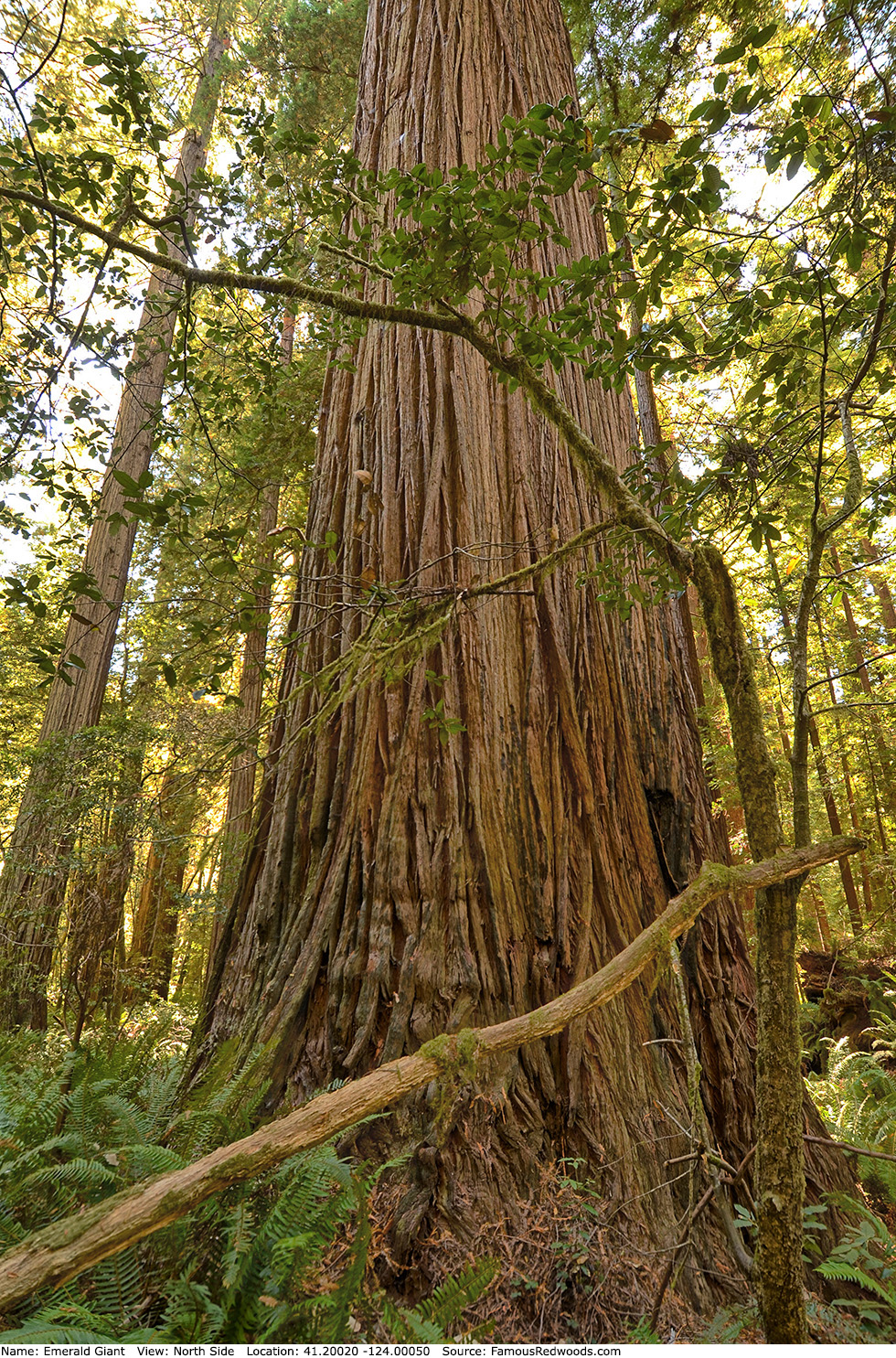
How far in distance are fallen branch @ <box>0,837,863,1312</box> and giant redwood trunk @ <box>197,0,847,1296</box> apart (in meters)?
0.76

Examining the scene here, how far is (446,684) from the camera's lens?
2.56m

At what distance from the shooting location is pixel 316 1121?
1.04 m

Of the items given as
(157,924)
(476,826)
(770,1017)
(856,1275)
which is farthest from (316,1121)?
(157,924)

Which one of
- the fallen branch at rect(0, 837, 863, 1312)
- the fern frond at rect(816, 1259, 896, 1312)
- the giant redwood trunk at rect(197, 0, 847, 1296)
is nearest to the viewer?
the fallen branch at rect(0, 837, 863, 1312)

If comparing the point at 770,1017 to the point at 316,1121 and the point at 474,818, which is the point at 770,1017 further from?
the point at 474,818

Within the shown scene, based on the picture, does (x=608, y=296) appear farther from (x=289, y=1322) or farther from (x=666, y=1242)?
(x=666, y=1242)

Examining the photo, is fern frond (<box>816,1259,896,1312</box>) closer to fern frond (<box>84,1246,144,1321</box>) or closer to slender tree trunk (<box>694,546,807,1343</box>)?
slender tree trunk (<box>694,546,807,1343</box>)

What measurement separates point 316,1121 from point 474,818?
1346 mm

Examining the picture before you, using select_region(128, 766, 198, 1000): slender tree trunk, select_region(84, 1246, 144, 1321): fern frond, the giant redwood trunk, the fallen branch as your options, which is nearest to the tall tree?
the giant redwood trunk

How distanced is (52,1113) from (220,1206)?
78cm

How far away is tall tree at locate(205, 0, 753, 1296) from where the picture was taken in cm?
205

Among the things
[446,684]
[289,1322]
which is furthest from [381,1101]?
[446,684]
